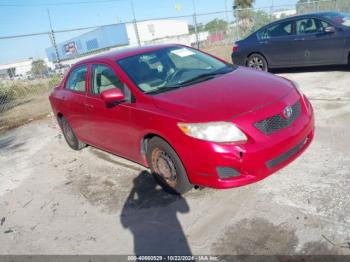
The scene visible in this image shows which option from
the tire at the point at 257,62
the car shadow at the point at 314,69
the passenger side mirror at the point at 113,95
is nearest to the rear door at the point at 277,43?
the tire at the point at 257,62

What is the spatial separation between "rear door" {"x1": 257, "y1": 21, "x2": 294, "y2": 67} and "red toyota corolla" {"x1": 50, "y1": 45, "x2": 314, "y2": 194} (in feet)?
15.6

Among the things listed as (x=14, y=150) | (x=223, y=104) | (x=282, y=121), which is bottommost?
(x=14, y=150)

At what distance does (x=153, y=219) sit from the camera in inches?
144

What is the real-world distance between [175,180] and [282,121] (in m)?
1.30

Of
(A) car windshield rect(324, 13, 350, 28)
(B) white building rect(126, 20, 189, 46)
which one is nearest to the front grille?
(A) car windshield rect(324, 13, 350, 28)

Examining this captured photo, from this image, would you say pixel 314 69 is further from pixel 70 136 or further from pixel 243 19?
pixel 243 19

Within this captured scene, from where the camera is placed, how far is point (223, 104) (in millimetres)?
3523

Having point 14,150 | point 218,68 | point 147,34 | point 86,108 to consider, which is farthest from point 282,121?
point 147,34

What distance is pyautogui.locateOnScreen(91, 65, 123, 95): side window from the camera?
14.7 feet

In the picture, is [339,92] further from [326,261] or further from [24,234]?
[24,234]

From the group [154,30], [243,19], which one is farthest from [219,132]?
[154,30]

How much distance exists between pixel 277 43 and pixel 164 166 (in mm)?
6608

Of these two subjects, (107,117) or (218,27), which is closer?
(107,117)

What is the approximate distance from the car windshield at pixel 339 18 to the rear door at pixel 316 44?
188mm
